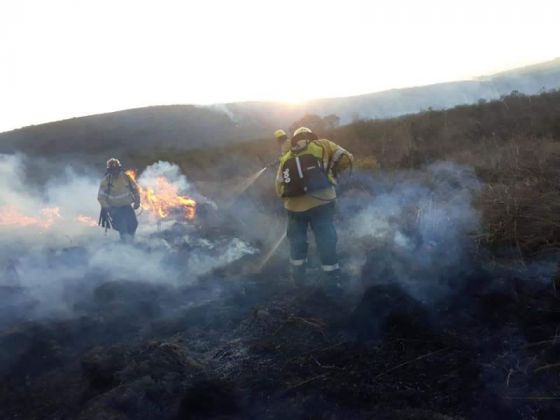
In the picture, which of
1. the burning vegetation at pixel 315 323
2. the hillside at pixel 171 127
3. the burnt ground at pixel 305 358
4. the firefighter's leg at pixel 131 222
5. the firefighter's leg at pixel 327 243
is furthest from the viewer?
the hillside at pixel 171 127

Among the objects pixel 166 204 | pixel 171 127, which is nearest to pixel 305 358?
pixel 166 204

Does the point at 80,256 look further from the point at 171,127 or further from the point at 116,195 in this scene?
the point at 171,127

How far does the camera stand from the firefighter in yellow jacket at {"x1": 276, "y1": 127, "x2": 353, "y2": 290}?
5.79m

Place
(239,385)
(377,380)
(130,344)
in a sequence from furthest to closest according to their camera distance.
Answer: (130,344), (239,385), (377,380)

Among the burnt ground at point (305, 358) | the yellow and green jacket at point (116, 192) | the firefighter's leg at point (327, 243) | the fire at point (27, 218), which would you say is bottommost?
the burnt ground at point (305, 358)

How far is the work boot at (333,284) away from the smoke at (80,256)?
2397 mm

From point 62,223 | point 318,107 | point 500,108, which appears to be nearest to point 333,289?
point 62,223

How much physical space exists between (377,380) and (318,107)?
113 ft

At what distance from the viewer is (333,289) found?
19.3ft

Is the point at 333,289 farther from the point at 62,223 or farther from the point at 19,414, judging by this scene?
the point at 62,223

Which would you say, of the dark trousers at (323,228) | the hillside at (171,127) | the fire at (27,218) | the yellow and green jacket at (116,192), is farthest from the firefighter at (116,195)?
the hillside at (171,127)

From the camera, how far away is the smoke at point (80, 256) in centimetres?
707

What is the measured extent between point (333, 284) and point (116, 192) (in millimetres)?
4934

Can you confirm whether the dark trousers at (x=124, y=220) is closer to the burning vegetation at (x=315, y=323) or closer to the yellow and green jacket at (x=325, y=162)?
the burning vegetation at (x=315, y=323)
